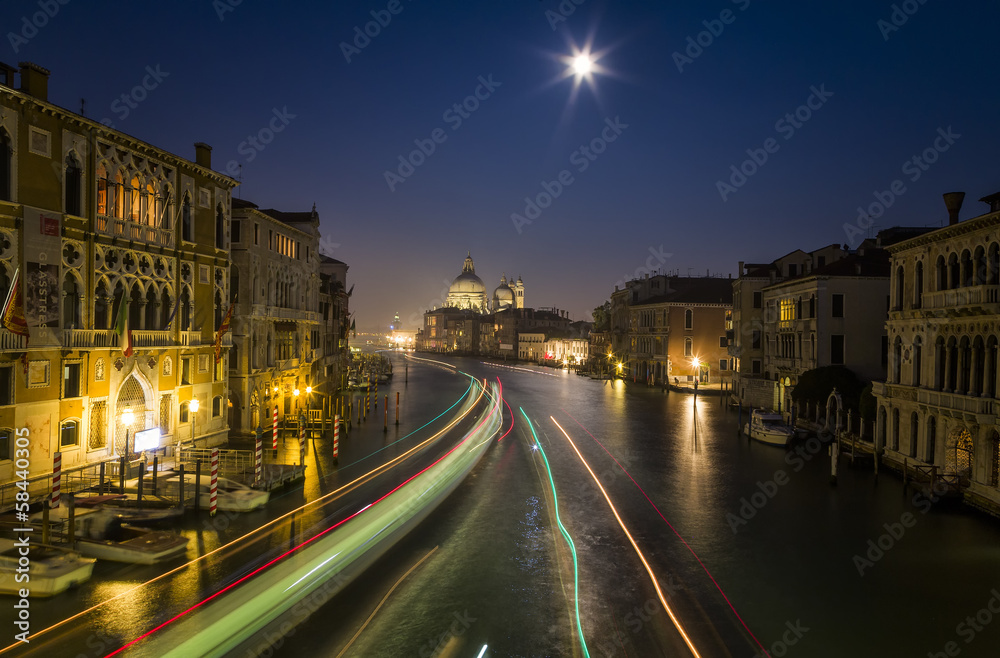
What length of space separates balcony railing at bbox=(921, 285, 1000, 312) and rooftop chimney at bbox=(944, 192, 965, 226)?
2916 millimetres

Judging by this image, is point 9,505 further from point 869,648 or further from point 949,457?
point 949,457

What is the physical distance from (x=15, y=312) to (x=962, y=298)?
3079cm

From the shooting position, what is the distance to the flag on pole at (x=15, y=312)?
18.1m

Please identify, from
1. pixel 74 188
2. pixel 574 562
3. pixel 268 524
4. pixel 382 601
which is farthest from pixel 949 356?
pixel 74 188

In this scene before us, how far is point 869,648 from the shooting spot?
11.4 meters

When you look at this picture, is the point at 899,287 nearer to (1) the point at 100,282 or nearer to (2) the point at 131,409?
(2) the point at 131,409

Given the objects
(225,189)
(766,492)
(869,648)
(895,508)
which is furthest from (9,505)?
(895,508)

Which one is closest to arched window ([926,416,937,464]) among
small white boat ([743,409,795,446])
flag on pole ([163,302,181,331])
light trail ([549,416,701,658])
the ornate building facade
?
small white boat ([743,409,795,446])

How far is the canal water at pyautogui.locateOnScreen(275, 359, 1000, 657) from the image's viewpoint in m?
11.5

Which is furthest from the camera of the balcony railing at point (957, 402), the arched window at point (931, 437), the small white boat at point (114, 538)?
the arched window at point (931, 437)

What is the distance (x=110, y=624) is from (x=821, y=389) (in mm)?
35230

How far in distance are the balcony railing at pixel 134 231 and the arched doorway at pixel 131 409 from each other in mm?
5232
